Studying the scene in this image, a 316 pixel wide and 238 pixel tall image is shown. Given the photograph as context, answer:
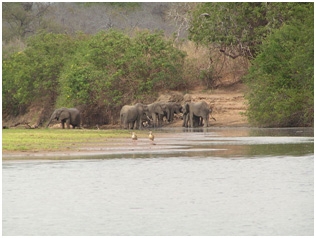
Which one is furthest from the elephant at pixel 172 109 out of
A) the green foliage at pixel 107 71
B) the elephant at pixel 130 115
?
the elephant at pixel 130 115

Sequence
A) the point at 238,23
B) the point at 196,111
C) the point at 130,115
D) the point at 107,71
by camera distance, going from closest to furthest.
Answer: the point at 130,115, the point at 196,111, the point at 238,23, the point at 107,71

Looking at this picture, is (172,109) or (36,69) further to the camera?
(36,69)

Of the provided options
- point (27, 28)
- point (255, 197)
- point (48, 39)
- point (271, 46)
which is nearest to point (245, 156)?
point (255, 197)

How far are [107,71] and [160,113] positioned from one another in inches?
244

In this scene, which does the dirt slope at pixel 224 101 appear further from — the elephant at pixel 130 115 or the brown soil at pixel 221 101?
the elephant at pixel 130 115

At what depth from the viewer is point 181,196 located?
1470 centimetres

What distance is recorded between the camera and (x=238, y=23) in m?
48.2

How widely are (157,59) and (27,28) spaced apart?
35.6 meters

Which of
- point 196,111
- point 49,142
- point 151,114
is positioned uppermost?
point 196,111

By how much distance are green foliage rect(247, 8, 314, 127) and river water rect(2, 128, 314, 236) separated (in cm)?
1487

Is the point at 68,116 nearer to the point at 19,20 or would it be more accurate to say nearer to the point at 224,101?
the point at 224,101

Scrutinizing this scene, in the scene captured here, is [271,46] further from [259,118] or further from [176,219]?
[176,219]

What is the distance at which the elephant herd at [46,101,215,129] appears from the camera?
4209 centimetres

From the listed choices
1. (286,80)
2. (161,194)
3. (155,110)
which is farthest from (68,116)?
(161,194)
